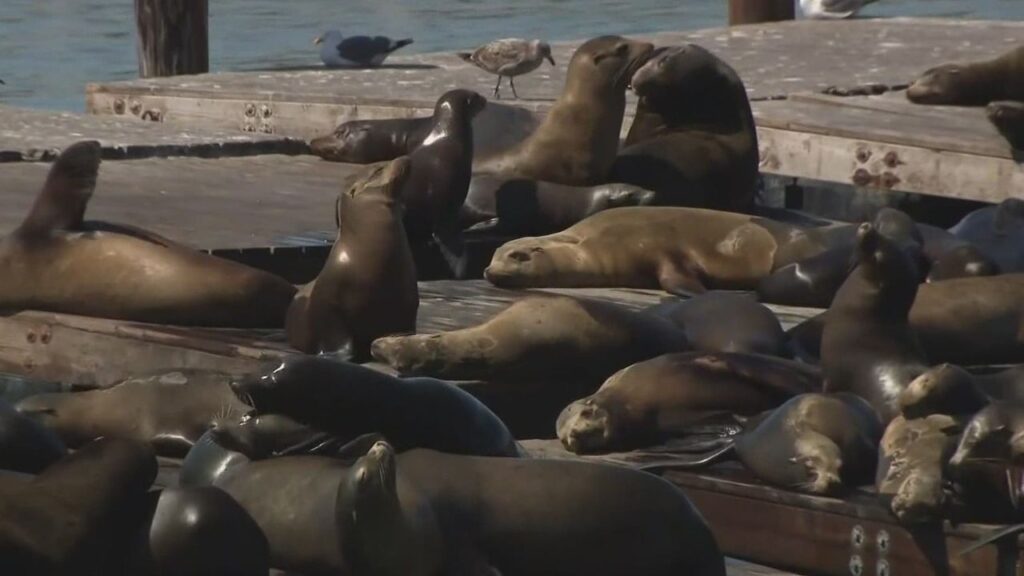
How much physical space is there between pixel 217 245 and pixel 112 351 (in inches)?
41.9

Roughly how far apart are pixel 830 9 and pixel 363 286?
383 inches

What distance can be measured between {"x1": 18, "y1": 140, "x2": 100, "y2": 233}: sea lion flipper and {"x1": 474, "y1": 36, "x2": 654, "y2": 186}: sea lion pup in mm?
1936

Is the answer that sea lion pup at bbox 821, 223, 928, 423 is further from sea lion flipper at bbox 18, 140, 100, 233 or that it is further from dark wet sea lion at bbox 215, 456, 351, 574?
sea lion flipper at bbox 18, 140, 100, 233

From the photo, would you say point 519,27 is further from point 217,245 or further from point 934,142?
point 217,245

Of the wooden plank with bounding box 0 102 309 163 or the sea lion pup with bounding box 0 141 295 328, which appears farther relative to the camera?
the wooden plank with bounding box 0 102 309 163

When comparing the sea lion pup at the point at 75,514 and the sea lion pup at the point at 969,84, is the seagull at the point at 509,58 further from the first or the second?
the sea lion pup at the point at 75,514

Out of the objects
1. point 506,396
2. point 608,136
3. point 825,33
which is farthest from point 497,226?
point 825,33

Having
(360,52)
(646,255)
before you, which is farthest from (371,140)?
(360,52)

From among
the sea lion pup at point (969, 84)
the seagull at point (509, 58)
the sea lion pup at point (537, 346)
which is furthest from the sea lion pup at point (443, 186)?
the seagull at point (509, 58)

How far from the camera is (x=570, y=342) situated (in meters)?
5.34

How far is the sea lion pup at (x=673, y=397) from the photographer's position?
489 cm

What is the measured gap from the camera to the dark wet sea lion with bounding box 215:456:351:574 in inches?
152

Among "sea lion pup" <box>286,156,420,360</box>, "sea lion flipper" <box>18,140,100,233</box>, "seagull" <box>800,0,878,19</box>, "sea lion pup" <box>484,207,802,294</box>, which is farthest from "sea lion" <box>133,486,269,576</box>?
"seagull" <box>800,0,878,19</box>

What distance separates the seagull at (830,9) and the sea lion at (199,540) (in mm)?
11260
